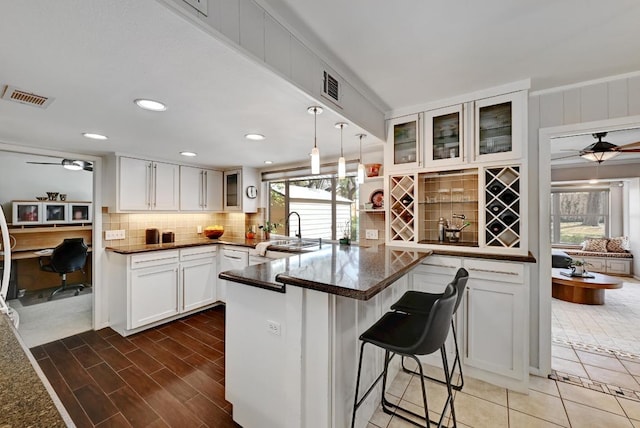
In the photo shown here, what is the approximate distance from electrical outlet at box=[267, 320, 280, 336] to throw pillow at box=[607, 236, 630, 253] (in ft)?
24.3

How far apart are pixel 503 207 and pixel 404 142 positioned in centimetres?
103

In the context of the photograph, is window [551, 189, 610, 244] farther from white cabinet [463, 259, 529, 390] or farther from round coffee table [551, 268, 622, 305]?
white cabinet [463, 259, 529, 390]

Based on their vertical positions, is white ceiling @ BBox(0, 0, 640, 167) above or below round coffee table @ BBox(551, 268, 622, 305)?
above

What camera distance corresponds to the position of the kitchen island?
1.38m

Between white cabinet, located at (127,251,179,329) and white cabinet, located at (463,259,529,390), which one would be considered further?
white cabinet, located at (127,251,179,329)

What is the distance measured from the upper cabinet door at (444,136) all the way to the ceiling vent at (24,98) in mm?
2827

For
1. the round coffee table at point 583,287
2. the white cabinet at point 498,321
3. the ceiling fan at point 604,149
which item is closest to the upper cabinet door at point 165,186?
the white cabinet at point 498,321

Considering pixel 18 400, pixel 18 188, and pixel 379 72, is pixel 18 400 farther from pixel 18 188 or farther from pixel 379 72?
pixel 18 188

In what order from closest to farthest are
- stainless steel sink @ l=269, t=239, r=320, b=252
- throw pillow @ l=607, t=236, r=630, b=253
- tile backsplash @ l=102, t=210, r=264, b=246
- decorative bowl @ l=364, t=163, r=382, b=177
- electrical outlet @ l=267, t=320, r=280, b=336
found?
electrical outlet @ l=267, t=320, r=280, b=336 → decorative bowl @ l=364, t=163, r=382, b=177 → stainless steel sink @ l=269, t=239, r=320, b=252 → tile backsplash @ l=102, t=210, r=264, b=246 → throw pillow @ l=607, t=236, r=630, b=253

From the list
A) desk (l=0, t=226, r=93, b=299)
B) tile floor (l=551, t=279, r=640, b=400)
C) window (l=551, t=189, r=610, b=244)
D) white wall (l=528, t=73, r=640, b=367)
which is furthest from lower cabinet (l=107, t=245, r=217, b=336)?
window (l=551, t=189, r=610, b=244)

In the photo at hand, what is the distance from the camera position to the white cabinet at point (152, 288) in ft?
10.0

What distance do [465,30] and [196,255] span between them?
12.2 feet

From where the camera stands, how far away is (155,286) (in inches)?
128

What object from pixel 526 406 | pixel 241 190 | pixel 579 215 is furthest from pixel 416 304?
pixel 579 215
